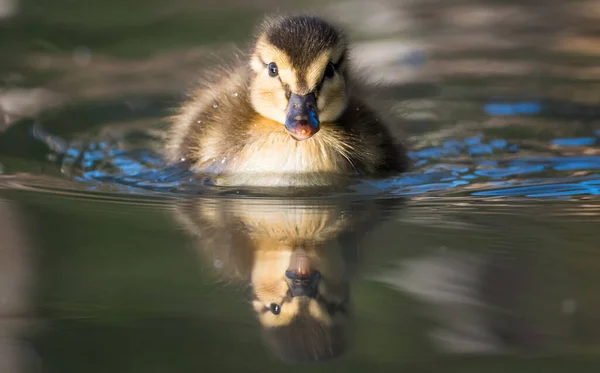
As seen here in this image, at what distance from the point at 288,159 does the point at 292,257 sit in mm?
1183

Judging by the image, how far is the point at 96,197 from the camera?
3.81m

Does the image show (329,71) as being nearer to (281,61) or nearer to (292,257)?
(281,61)

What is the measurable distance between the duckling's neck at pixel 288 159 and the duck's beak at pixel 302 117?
23 centimetres

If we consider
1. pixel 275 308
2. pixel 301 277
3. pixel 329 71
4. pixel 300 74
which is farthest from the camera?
pixel 329 71

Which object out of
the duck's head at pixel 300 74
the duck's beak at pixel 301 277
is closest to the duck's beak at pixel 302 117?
the duck's head at pixel 300 74

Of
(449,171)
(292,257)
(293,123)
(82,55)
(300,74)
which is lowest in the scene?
(292,257)

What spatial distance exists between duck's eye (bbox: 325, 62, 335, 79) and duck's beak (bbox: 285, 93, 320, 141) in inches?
5.6

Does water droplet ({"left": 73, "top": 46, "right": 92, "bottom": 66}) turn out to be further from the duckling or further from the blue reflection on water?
the duckling

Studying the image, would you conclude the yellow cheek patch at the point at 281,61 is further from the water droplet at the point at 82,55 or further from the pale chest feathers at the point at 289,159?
the water droplet at the point at 82,55

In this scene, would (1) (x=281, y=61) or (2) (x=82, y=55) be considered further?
(2) (x=82, y=55)

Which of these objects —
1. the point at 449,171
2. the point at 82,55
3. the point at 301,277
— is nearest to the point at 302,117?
the point at 449,171

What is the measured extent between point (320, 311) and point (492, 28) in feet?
17.9

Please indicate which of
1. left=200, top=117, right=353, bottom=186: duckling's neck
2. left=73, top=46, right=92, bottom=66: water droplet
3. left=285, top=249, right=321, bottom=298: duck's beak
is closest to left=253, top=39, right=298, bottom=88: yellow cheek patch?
left=200, top=117, right=353, bottom=186: duckling's neck

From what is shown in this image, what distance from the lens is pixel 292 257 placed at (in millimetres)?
2949
